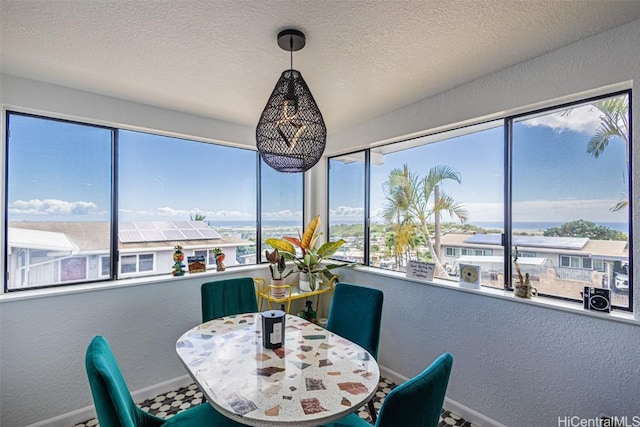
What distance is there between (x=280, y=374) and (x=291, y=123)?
132cm

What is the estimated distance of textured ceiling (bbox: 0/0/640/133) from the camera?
5.16ft

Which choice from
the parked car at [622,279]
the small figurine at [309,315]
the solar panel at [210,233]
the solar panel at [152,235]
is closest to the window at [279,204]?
the solar panel at [210,233]

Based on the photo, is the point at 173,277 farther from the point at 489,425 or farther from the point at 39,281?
the point at 489,425

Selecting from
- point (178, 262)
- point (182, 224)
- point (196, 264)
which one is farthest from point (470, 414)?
point (182, 224)

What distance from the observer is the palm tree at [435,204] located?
2.75 m

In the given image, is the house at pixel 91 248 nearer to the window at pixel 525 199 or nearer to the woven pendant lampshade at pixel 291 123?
the woven pendant lampshade at pixel 291 123

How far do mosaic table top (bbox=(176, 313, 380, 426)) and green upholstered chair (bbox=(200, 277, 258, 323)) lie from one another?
0.38 metres

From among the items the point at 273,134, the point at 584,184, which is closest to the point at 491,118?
the point at 584,184

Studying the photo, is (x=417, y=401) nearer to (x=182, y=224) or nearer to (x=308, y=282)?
(x=308, y=282)

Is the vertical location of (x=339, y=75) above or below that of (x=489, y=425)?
above

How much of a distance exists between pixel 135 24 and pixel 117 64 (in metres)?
0.57

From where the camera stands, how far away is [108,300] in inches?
99.1

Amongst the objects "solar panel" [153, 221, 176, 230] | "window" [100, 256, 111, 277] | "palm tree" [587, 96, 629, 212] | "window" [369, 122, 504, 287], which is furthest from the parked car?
"window" [100, 256, 111, 277]

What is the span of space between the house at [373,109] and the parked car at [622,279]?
0.06 meters
